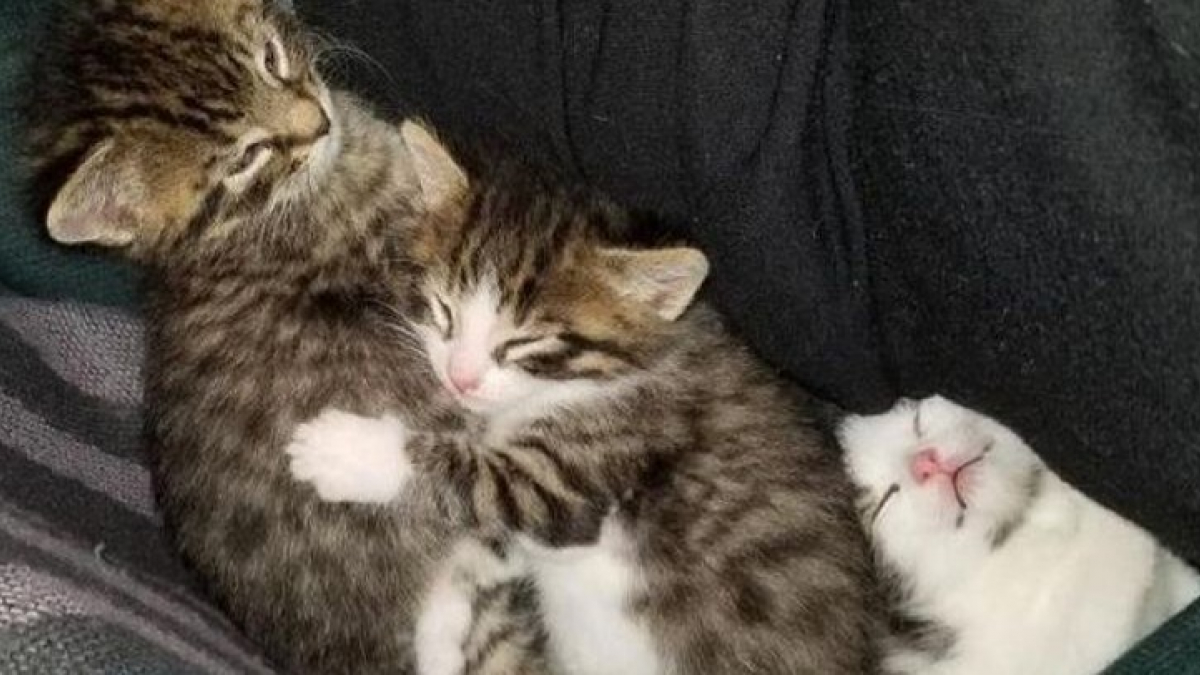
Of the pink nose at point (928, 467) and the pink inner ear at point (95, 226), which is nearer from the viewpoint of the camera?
the pink inner ear at point (95, 226)

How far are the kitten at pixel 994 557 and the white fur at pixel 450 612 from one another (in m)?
0.45

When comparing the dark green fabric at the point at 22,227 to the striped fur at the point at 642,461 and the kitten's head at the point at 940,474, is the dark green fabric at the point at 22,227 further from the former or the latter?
the kitten's head at the point at 940,474

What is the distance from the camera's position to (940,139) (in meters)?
1.33

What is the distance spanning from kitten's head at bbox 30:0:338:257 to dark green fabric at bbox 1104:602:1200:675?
1001 millimetres

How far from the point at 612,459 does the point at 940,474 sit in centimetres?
37

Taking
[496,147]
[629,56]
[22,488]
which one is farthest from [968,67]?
[22,488]

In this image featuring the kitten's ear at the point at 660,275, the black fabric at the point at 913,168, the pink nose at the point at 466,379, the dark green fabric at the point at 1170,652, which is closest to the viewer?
the black fabric at the point at 913,168

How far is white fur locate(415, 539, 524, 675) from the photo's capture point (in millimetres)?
1676

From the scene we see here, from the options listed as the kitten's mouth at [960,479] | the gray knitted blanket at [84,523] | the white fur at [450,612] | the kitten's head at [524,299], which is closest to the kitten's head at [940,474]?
the kitten's mouth at [960,479]

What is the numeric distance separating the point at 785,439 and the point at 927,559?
0.21 meters

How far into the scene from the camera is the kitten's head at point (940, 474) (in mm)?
1716

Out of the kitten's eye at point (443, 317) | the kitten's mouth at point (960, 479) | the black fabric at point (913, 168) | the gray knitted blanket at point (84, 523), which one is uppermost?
the black fabric at point (913, 168)

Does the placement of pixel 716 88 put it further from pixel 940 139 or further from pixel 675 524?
pixel 675 524

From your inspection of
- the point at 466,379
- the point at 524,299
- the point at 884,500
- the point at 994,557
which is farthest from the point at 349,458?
the point at 994,557
